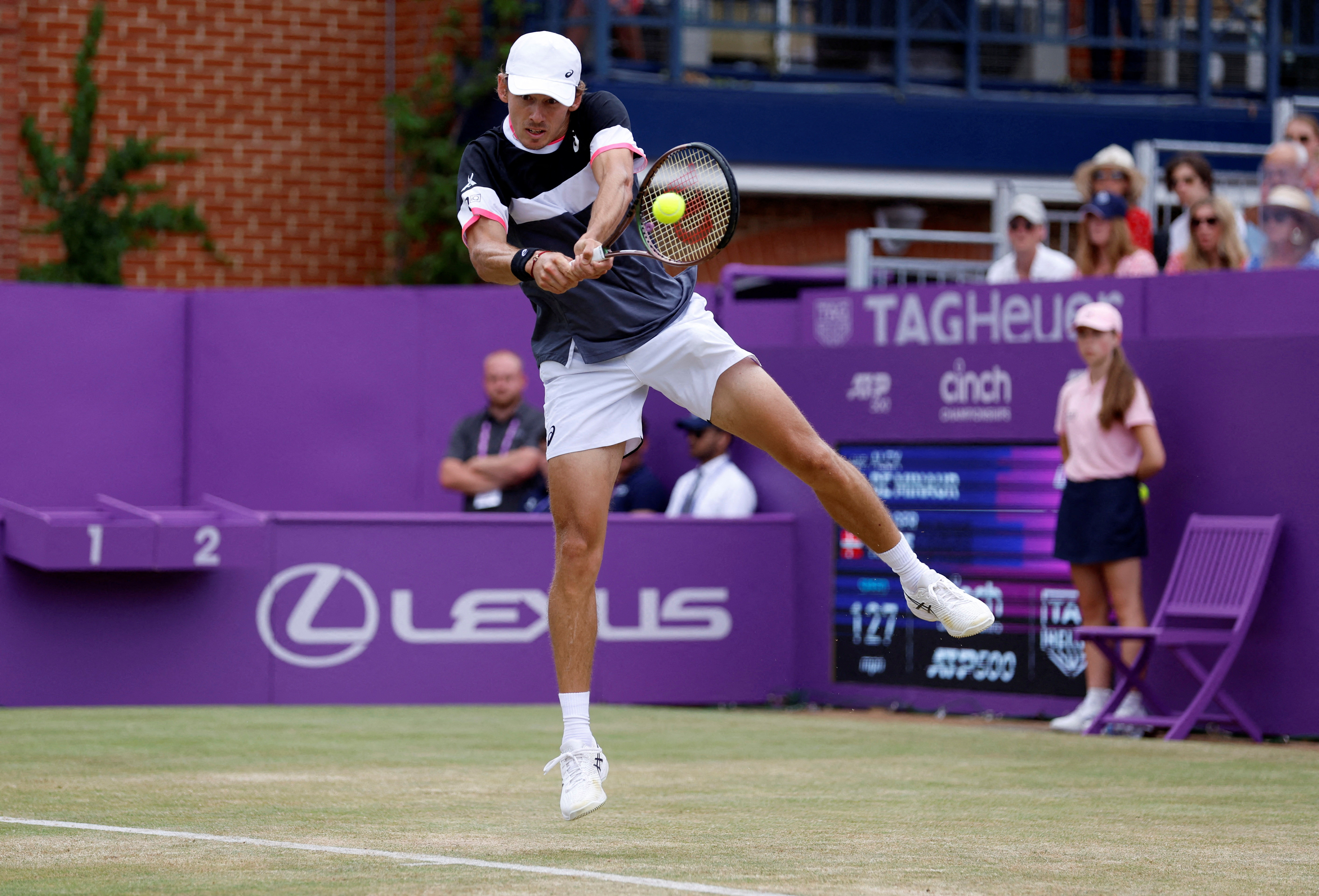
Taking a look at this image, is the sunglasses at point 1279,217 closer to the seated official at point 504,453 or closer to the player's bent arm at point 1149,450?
the player's bent arm at point 1149,450

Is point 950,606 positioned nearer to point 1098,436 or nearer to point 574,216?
point 574,216

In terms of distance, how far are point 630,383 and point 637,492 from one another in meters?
6.34

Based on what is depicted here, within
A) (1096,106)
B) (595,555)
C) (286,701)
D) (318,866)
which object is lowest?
(286,701)

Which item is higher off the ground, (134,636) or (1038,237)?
(1038,237)

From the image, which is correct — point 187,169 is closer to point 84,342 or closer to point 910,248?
point 84,342

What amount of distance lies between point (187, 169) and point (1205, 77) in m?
8.29

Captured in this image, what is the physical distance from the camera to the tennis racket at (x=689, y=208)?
668 cm

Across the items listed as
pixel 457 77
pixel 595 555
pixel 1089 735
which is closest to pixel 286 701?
pixel 1089 735

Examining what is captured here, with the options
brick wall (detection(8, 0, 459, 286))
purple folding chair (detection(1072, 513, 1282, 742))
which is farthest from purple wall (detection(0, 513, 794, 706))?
brick wall (detection(8, 0, 459, 286))

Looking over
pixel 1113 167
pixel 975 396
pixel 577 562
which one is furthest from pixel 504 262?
pixel 1113 167

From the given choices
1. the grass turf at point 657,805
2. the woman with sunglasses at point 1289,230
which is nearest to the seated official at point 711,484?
the grass turf at point 657,805

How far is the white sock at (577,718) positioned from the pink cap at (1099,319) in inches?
193

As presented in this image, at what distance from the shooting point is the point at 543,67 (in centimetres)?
654

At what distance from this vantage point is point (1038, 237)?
12.4 meters
